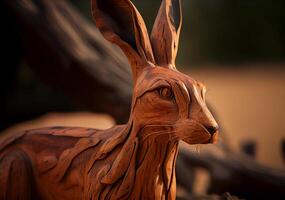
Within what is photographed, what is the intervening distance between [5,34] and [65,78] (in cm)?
52

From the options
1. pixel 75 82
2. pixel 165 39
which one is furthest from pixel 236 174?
pixel 165 39

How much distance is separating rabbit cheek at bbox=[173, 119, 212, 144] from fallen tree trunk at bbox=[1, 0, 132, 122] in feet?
4.08

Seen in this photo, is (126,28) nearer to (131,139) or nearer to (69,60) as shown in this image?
(131,139)

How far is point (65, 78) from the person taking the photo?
8.82 feet

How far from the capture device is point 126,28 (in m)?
1.50

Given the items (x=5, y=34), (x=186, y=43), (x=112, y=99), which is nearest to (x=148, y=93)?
(x=112, y=99)

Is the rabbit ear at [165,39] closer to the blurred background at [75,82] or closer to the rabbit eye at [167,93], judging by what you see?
the rabbit eye at [167,93]

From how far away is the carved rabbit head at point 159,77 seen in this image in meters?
1.34

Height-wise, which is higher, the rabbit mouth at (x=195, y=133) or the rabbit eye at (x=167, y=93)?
the rabbit eye at (x=167, y=93)

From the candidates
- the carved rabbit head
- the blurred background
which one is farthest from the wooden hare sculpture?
the blurred background

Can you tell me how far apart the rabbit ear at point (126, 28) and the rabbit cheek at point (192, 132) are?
0.22m

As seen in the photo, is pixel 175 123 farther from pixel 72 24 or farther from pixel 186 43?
pixel 186 43

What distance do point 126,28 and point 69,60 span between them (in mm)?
1182

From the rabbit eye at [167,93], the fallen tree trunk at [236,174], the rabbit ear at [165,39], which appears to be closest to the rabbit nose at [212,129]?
the rabbit eye at [167,93]
